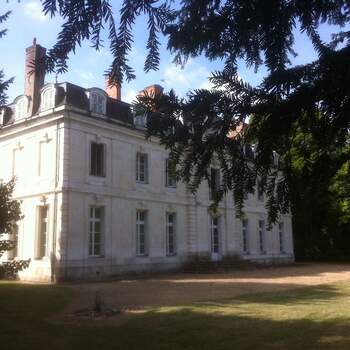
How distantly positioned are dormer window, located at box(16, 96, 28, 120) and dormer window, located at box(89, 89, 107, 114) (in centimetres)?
333

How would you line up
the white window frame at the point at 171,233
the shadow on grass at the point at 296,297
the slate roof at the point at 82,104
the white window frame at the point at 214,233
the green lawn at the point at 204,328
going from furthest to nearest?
1. the white window frame at the point at 214,233
2. the white window frame at the point at 171,233
3. the slate roof at the point at 82,104
4. the shadow on grass at the point at 296,297
5. the green lawn at the point at 204,328

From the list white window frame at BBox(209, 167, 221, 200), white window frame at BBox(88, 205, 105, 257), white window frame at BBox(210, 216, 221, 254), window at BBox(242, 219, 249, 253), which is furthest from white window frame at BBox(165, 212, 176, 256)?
white window frame at BBox(209, 167, 221, 200)

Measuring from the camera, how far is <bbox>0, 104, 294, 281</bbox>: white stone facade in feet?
64.1

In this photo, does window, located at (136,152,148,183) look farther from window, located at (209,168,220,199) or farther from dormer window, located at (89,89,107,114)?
window, located at (209,168,220,199)

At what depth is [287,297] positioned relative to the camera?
11898 millimetres

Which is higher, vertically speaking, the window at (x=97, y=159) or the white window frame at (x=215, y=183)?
the window at (x=97, y=159)

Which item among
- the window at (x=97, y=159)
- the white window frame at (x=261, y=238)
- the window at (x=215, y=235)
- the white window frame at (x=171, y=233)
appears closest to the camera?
the window at (x=97, y=159)

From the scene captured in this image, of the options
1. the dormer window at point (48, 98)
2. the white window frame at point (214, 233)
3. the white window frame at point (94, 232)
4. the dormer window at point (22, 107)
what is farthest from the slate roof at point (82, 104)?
the white window frame at point (214, 233)

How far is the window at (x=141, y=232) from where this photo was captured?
896 inches

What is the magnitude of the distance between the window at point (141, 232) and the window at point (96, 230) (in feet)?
7.57

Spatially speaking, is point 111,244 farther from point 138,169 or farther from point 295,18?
point 295,18

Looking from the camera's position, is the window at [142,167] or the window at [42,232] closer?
the window at [42,232]

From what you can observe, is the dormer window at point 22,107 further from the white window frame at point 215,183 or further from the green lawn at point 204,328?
the white window frame at point 215,183

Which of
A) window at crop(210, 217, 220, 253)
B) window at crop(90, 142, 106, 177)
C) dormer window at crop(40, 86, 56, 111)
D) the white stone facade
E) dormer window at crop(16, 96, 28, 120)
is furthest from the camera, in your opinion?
window at crop(210, 217, 220, 253)
